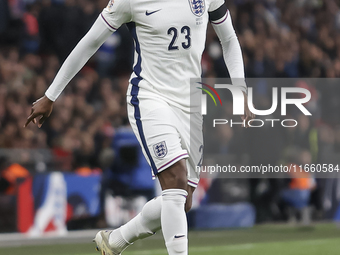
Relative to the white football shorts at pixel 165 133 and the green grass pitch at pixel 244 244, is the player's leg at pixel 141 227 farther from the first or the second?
the green grass pitch at pixel 244 244

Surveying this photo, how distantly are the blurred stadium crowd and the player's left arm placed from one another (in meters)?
4.36

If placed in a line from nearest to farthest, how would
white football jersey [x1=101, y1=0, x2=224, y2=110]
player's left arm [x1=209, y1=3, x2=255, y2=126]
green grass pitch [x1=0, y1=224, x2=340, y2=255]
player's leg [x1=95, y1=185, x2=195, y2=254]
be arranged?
white football jersey [x1=101, y1=0, x2=224, y2=110] < player's leg [x1=95, y1=185, x2=195, y2=254] < player's left arm [x1=209, y1=3, x2=255, y2=126] < green grass pitch [x1=0, y1=224, x2=340, y2=255]

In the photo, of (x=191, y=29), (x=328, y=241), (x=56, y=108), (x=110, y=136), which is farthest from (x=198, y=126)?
(x=56, y=108)

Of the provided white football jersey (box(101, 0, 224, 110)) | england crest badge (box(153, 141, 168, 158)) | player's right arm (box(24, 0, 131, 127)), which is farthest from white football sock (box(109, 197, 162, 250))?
player's right arm (box(24, 0, 131, 127))

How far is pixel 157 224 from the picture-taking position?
439 centimetres

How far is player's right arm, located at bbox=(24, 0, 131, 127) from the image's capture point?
423 centimetres

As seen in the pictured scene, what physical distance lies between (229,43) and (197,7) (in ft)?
1.82

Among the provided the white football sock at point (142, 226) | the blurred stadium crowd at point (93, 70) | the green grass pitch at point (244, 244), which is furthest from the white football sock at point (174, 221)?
the blurred stadium crowd at point (93, 70)

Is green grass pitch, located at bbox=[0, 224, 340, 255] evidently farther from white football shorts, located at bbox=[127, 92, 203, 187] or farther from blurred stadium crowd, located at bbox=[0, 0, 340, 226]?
white football shorts, located at bbox=[127, 92, 203, 187]

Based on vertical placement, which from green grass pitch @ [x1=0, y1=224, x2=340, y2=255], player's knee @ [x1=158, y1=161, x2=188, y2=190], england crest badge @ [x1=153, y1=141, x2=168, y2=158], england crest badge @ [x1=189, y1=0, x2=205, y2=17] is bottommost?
green grass pitch @ [x1=0, y1=224, x2=340, y2=255]

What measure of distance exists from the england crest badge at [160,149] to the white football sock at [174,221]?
22cm

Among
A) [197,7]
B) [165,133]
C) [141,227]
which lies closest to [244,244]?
[141,227]

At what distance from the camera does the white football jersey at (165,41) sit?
4.20 metres

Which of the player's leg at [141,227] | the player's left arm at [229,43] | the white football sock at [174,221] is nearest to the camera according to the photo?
the white football sock at [174,221]
